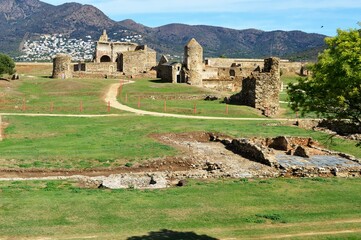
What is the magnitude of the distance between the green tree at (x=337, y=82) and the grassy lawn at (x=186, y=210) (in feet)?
13.5

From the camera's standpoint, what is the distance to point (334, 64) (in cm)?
1453

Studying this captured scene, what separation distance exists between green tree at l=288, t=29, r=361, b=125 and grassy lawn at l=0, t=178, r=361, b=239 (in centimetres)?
411

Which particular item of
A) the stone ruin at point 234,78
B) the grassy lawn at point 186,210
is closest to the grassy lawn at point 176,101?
the stone ruin at point 234,78

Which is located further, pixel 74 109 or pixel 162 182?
pixel 74 109

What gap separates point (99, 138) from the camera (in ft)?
108

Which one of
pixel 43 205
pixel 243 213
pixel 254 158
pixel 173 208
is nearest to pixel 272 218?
pixel 243 213

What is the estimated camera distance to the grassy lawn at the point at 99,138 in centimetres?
2666

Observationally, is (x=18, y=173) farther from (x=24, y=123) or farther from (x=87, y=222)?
(x=24, y=123)

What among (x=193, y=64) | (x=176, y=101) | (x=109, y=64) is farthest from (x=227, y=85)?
(x=109, y=64)

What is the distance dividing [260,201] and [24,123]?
24.5 m

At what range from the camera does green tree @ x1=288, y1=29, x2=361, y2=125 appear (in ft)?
46.4

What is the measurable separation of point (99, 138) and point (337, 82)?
69.6 feet

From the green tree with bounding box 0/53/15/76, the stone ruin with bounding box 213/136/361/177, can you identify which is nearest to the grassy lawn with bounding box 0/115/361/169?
the stone ruin with bounding box 213/136/361/177

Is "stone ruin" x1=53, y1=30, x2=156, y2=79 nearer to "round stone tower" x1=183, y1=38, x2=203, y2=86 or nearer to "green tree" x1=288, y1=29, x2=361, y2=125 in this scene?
"round stone tower" x1=183, y1=38, x2=203, y2=86
